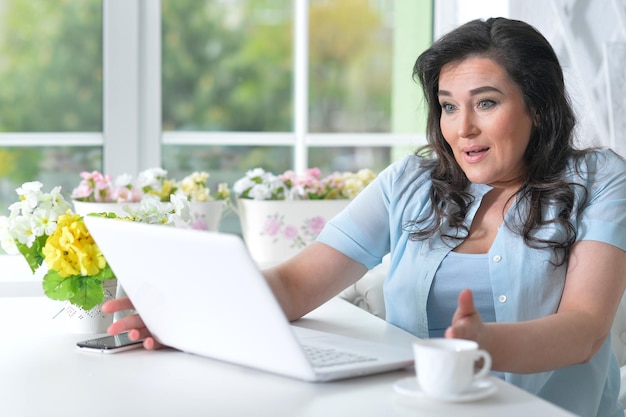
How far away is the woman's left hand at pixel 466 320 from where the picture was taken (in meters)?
1.17

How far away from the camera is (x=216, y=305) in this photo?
1172mm

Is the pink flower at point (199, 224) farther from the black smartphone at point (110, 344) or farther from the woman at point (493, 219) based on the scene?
the black smartphone at point (110, 344)

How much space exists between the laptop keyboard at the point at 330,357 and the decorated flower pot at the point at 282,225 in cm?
144

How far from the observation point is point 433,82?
6.02 ft

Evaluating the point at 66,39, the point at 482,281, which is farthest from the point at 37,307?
the point at 66,39

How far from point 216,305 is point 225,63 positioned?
1896 millimetres

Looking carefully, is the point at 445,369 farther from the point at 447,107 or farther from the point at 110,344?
the point at 447,107

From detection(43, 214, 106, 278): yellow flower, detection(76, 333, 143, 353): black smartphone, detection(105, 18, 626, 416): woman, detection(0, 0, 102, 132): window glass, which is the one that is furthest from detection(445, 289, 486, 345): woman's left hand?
detection(0, 0, 102, 132): window glass

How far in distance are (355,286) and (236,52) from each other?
1127mm

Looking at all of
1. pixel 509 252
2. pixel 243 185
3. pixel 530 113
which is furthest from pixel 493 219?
pixel 243 185

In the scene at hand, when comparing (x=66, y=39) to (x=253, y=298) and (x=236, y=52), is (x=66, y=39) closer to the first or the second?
(x=236, y=52)

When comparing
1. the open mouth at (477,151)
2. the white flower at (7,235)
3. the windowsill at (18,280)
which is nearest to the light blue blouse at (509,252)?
the open mouth at (477,151)

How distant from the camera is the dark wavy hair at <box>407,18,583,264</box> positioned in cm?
169

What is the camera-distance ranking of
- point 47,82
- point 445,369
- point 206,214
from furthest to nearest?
point 47,82, point 206,214, point 445,369
